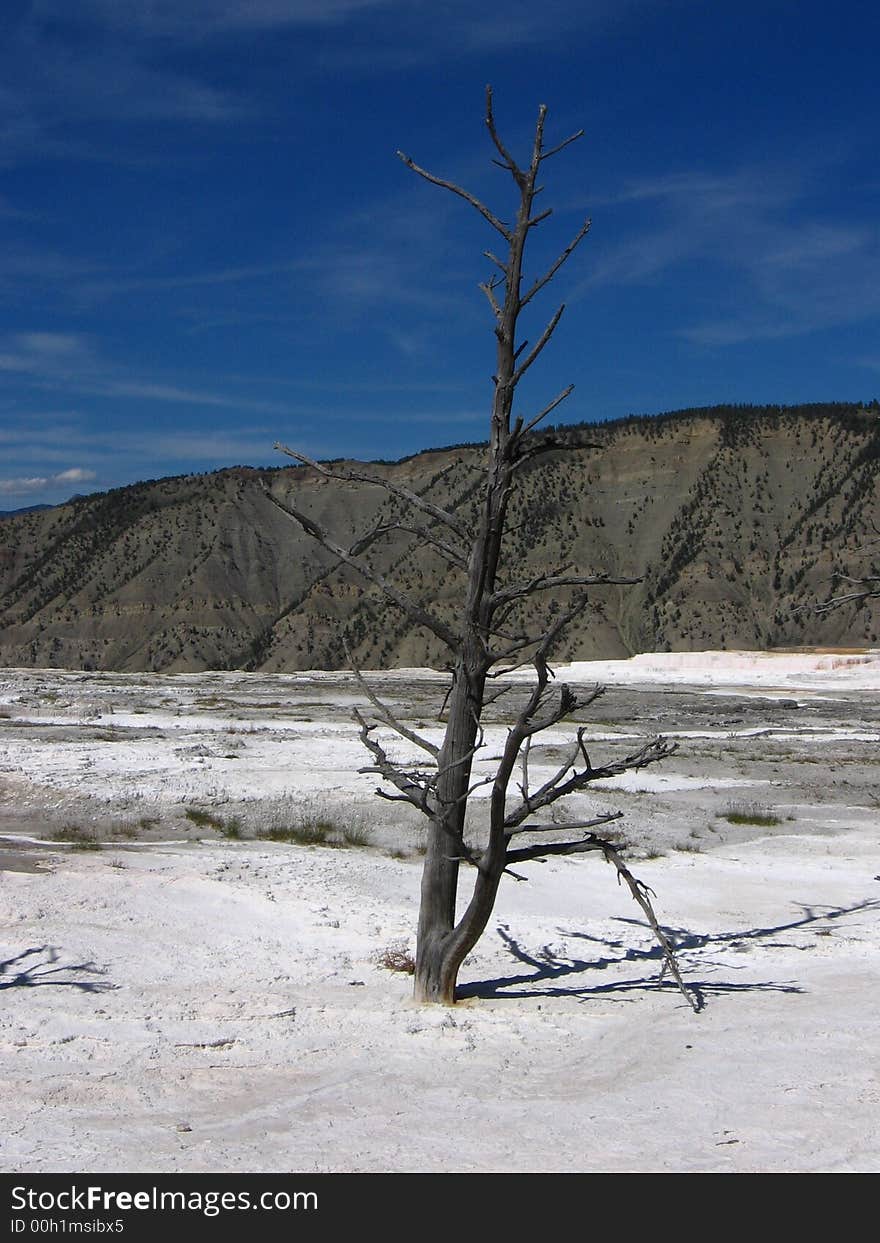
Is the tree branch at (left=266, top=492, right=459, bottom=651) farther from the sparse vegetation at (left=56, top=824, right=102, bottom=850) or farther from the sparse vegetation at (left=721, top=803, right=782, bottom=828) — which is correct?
the sparse vegetation at (left=721, top=803, right=782, bottom=828)

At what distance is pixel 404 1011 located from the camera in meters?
7.69

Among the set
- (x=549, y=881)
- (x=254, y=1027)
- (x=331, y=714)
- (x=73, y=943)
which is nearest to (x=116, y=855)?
(x=73, y=943)

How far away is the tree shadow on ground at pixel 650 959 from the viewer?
8.57 m

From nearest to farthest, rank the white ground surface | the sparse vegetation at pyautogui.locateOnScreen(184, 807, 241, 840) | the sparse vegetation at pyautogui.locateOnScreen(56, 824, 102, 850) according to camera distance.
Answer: the white ground surface, the sparse vegetation at pyautogui.locateOnScreen(56, 824, 102, 850), the sparse vegetation at pyautogui.locateOnScreen(184, 807, 241, 840)

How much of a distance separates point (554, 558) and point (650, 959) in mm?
97042

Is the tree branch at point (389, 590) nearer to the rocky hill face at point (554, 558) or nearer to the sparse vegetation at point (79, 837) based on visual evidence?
the sparse vegetation at point (79, 837)

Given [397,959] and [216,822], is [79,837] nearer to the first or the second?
[216,822]

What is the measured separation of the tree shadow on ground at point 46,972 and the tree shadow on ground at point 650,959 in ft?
8.55

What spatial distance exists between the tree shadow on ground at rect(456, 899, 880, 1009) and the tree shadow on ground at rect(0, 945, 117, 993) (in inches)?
103

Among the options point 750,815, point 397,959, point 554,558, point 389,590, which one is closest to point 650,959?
point 397,959

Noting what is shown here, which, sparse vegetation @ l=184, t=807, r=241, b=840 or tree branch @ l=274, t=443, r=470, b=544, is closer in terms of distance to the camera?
tree branch @ l=274, t=443, r=470, b=544

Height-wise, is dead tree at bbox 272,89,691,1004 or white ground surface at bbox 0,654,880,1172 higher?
dead tree at bbox 272,89,691,1004

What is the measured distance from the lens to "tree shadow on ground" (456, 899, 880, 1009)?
8570 mm

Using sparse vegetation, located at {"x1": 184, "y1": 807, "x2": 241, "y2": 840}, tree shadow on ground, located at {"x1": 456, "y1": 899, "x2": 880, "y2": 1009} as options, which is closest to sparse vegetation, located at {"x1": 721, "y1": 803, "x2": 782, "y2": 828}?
tree shadow on ground, located at {"x1": 456, "y1": 899, "x2": 880, "y2": 1009}
